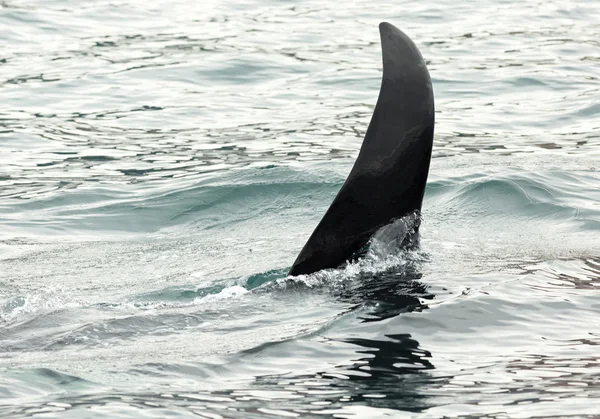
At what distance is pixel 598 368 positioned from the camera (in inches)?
221

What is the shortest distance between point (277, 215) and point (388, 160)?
143 inches

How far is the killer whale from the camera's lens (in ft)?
21.7

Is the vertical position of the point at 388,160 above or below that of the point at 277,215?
above

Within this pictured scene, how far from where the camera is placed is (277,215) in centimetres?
1016

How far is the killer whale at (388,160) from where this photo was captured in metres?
→ 6.61

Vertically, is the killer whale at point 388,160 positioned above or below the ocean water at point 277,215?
above

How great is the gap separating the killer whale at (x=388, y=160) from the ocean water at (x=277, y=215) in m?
0.20

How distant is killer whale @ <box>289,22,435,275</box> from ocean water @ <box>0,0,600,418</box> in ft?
0.67

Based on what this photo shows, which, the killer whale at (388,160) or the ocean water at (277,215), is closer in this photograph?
the ocean water at (277,215)

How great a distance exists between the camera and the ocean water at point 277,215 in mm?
5434

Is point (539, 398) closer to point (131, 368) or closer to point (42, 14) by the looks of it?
point (131, 368)

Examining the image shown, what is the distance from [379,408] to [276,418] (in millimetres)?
479

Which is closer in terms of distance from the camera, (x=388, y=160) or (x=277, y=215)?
(x=388, y=160)

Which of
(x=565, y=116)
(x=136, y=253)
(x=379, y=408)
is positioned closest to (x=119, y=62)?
(x=565, y=116)
